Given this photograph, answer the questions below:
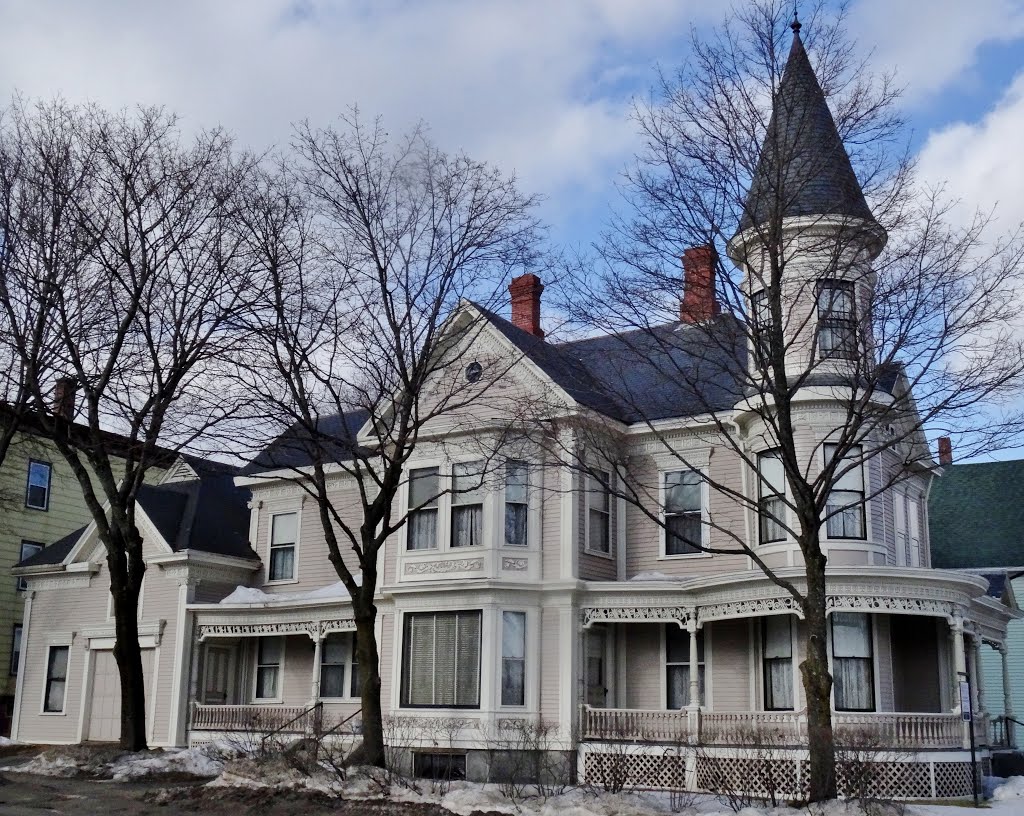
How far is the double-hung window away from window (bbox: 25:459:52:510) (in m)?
14.2

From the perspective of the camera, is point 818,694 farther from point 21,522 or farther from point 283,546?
point 21,522

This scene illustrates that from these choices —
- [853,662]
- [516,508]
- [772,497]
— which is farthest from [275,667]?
[853,662]

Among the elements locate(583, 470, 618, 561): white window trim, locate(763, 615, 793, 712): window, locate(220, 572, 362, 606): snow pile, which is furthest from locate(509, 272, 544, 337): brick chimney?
locate(763, 615, 793, 712): window

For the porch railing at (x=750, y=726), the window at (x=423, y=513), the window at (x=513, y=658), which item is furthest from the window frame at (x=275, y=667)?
the porch railing at (x=750, y=726)

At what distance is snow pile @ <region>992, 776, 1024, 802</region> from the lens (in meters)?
18.2

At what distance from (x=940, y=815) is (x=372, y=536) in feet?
30.4

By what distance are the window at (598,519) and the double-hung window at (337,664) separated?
6.35m

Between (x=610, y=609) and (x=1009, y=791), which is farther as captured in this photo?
(x=610, y=609)

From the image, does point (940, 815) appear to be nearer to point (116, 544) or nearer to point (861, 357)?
point (861, 357)

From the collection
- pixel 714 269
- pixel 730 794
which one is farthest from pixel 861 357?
pixel 730 794

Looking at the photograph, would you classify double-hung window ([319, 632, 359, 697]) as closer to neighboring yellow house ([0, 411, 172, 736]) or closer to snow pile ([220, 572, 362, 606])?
snow pile ([220, 572, 362, 606])

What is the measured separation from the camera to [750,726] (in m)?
19.7

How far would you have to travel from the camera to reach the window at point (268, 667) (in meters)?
27.4

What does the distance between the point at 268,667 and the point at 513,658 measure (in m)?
8.11
